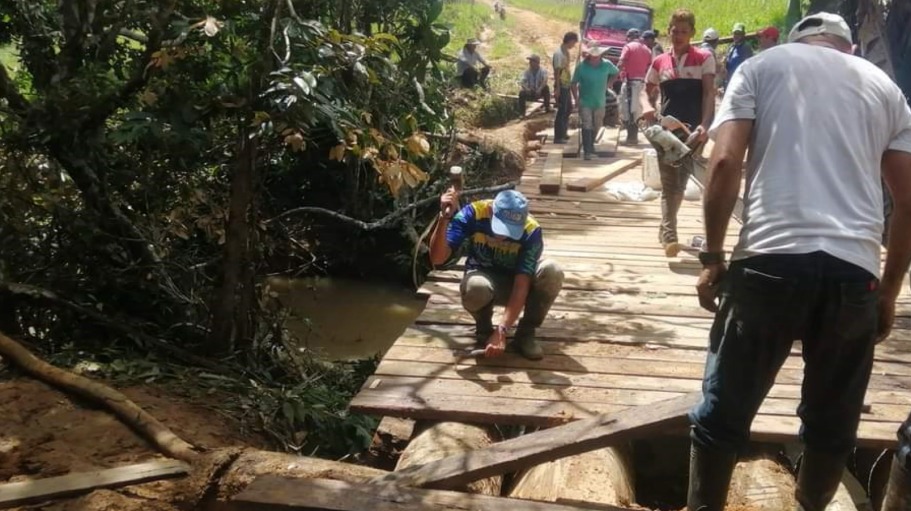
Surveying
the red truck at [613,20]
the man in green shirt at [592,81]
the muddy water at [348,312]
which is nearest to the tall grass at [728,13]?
the red truck at [613,20]

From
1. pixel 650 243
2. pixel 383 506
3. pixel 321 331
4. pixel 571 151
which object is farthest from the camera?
pixel 571 151

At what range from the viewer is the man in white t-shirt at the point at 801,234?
2465mm

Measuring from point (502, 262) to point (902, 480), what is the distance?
2.11 meters

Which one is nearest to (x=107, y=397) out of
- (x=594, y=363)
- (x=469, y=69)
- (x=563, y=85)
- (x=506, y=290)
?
(x=506, y=290)

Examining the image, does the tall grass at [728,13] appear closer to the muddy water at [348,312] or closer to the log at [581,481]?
the muddy water at [348,312]

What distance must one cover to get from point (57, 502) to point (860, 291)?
9.08ft

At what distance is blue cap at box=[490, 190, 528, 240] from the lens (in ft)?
13.2

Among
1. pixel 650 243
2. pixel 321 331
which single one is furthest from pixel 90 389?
→ pixel 321 331

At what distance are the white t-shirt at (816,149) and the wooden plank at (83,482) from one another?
2.24 metres

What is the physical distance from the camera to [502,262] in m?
4.21

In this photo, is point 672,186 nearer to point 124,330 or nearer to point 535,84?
point 124,330

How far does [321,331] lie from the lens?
9.26 meters

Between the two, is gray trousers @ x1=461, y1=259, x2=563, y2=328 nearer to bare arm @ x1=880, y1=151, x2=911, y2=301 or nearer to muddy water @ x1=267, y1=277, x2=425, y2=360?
bare arm @ x1=880, y1=151, x2=911, y2=301

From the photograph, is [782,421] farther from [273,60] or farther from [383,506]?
[273,60]
